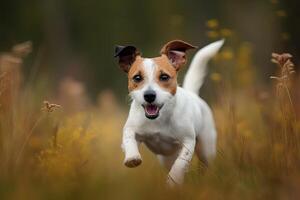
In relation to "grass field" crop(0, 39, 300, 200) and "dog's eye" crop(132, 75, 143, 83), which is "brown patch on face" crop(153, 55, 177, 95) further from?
"grass field" crop(0, 39, 300, 200)

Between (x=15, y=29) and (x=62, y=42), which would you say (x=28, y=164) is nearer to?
(x=15, y=29)

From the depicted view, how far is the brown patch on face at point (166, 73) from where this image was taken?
632 cm

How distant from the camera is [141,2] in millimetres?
22297

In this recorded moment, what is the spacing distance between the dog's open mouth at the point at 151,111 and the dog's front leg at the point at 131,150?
0.27 metres

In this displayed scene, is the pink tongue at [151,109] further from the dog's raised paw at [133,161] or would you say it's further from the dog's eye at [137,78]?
the dog's raised paw at [133,161]

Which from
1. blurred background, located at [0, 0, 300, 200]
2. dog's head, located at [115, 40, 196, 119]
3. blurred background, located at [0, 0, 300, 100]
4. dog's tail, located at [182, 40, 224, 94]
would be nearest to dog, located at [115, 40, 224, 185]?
dog's head, located at [115, 40, 196, 119]

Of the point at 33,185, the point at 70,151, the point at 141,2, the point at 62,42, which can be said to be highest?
the point at 33,185

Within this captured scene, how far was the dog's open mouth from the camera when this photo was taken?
20.6ft

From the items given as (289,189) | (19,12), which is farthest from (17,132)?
(19,12)

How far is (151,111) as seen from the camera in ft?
20.7

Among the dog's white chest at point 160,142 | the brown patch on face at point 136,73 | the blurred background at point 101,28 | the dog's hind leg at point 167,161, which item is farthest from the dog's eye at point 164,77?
the blurred background at point 101,28

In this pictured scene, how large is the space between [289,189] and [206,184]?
691 millimetres

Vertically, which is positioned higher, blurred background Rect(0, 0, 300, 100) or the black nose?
the black nose

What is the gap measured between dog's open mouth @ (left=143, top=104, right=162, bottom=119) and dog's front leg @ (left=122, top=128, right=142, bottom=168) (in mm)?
267
